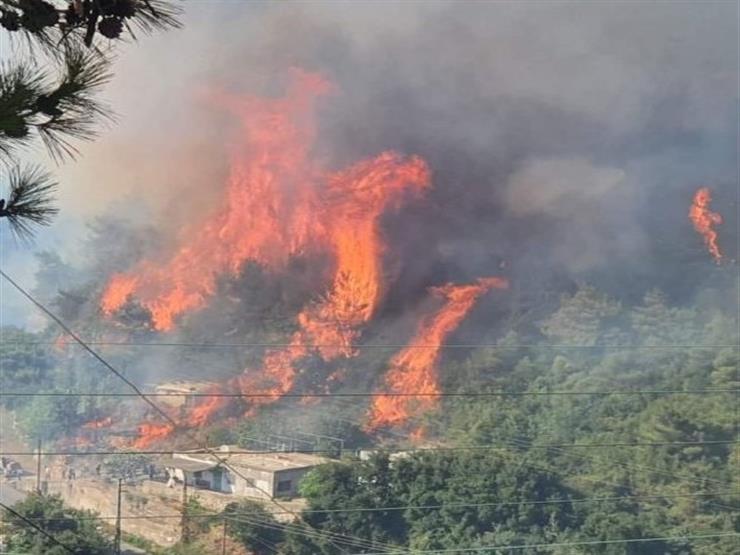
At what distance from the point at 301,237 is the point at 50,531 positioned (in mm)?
7206

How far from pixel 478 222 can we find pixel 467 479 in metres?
5.80

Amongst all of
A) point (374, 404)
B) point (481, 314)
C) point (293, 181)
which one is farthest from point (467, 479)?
point (293, 181)

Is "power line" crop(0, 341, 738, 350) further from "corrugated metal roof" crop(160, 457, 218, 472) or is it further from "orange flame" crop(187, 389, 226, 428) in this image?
"corrugated metal roof" crop(160, 457, 218, 472)

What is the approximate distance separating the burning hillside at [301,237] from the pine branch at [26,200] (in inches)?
546

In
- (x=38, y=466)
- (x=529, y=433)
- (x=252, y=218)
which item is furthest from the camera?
(x=252, y=218)

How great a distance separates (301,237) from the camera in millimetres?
16891

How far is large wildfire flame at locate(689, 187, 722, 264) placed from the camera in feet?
56.4

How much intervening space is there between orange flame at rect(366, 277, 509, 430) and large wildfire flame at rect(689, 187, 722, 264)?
394 cm

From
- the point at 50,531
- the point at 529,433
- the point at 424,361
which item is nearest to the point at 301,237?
the point at 424,361

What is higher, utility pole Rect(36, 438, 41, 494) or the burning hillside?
the burning hillside

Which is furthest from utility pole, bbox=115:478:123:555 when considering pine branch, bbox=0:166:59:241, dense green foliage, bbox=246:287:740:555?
pine branch, bbox=0:166:59:241

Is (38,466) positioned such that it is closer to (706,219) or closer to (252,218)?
(252,218)

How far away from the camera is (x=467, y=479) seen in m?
12.8

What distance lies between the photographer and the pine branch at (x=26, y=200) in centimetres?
212
